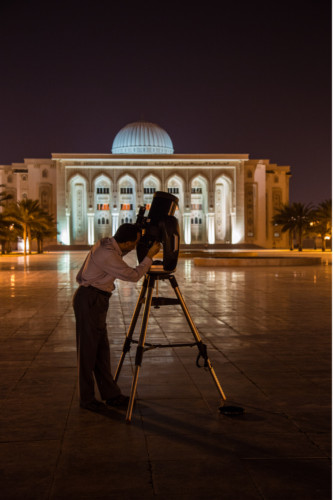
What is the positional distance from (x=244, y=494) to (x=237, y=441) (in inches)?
30.8

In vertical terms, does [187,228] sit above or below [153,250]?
above

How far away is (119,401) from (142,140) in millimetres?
80820

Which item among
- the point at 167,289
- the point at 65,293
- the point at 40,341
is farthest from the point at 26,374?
the point at 167,289

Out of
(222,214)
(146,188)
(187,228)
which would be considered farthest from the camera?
(222,214)

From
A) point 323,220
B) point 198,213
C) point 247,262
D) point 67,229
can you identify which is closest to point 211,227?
point 198,213

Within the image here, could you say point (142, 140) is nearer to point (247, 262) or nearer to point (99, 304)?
point (247, 262)

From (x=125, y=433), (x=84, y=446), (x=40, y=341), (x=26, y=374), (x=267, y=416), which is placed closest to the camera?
(x=84, y=446)

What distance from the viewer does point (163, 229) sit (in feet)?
15.1

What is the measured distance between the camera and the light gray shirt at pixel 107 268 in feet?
15.1

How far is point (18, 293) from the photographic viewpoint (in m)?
14.3

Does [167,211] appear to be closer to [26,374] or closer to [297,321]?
[26,374]

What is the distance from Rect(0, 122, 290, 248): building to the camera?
263 ft

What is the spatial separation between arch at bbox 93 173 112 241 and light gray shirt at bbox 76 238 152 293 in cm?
7668

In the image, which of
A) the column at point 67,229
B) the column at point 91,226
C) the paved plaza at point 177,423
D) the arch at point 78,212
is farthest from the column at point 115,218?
the paved plaza at point 177,423
